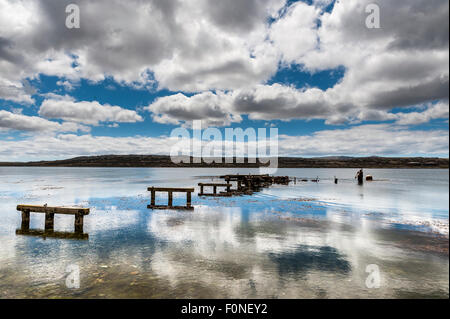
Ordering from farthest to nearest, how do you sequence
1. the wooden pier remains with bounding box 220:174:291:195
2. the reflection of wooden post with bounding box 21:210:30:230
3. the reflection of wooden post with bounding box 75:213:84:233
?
the wooden pier remains with bounding box 220:174:291:195 < the reflection of wooden post with bounding box 21:210:30:230 < the reflection of wooden post with bounding box 75:213:84:233

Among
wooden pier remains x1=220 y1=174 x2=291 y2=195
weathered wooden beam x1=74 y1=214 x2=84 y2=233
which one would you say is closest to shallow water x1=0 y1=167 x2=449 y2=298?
weathered wooden beam x1=74 y1=214 x2=84 y2=233

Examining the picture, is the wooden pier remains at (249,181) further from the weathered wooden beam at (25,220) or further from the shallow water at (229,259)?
the weathered wooden beam at (25,220)

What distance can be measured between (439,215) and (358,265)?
20899mm

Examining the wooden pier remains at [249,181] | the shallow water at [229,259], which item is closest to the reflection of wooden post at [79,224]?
the shallow water at [229,259]

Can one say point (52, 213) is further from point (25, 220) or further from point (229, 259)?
point (229, 259)

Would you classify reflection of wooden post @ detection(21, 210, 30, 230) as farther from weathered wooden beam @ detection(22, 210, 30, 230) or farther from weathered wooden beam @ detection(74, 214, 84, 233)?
weathered wooden beam @ detection(74, 214, 84, 233)

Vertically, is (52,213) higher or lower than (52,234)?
higher

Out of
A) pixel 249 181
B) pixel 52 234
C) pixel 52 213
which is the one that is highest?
pixel 249 181

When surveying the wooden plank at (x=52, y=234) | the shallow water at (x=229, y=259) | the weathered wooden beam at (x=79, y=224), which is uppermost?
the weathered wooden beam at (x=79, y=224)

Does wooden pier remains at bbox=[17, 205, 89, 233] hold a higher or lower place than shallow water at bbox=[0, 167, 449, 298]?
higher

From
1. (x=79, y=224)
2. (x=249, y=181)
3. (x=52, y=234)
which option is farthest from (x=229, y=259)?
(x=249, y=181)

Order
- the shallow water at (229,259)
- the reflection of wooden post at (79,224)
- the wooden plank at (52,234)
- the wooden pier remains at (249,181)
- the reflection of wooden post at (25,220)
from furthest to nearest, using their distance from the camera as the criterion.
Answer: the wooden pier remains at (249,181)
the reflection of wooden post at (25,220)
the reflection of wooden post at (79,224)
the wooden plank at (52,234)
the shallow water at (229,259)
